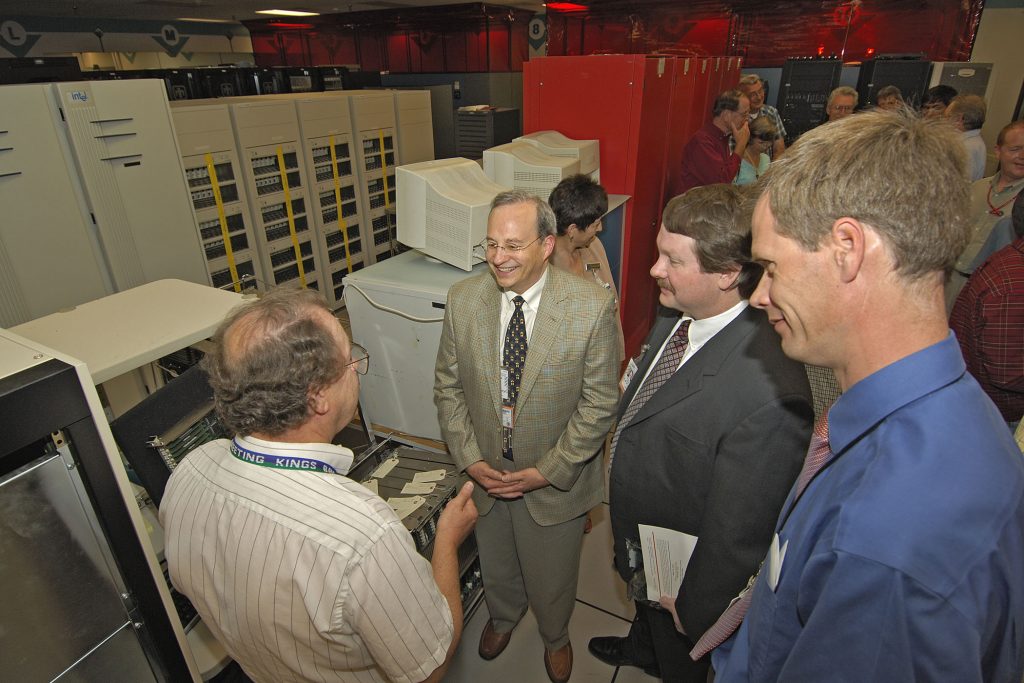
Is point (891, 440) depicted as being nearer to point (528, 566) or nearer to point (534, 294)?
point (534, 294)

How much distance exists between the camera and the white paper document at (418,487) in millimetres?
1768

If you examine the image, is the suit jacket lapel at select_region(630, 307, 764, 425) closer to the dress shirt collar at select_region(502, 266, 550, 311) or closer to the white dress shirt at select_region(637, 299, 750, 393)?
the white dress shirt at select_region(637, 299, 750, 393)

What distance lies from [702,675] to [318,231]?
415 cm

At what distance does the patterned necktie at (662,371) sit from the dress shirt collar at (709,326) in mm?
42

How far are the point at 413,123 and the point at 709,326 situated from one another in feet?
15.1

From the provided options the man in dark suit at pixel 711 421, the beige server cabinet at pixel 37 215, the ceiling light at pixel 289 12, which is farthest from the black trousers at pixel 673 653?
the ceiling light at pixel 289 12

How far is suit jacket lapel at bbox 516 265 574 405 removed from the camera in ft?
4.92

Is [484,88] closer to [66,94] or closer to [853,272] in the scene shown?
[66,94]

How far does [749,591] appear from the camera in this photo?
1.01 m

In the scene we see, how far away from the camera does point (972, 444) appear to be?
0.61 metres

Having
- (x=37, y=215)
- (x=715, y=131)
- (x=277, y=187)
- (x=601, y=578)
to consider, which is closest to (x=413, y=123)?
(x=277, y=187)

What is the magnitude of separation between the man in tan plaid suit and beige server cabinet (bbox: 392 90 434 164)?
3807 millimetres

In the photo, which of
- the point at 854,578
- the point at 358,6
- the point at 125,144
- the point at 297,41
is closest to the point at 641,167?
the point at 125,144

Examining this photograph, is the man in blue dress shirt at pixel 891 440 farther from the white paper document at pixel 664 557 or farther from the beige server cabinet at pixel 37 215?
the beige server cabinet at pixel 37 215
